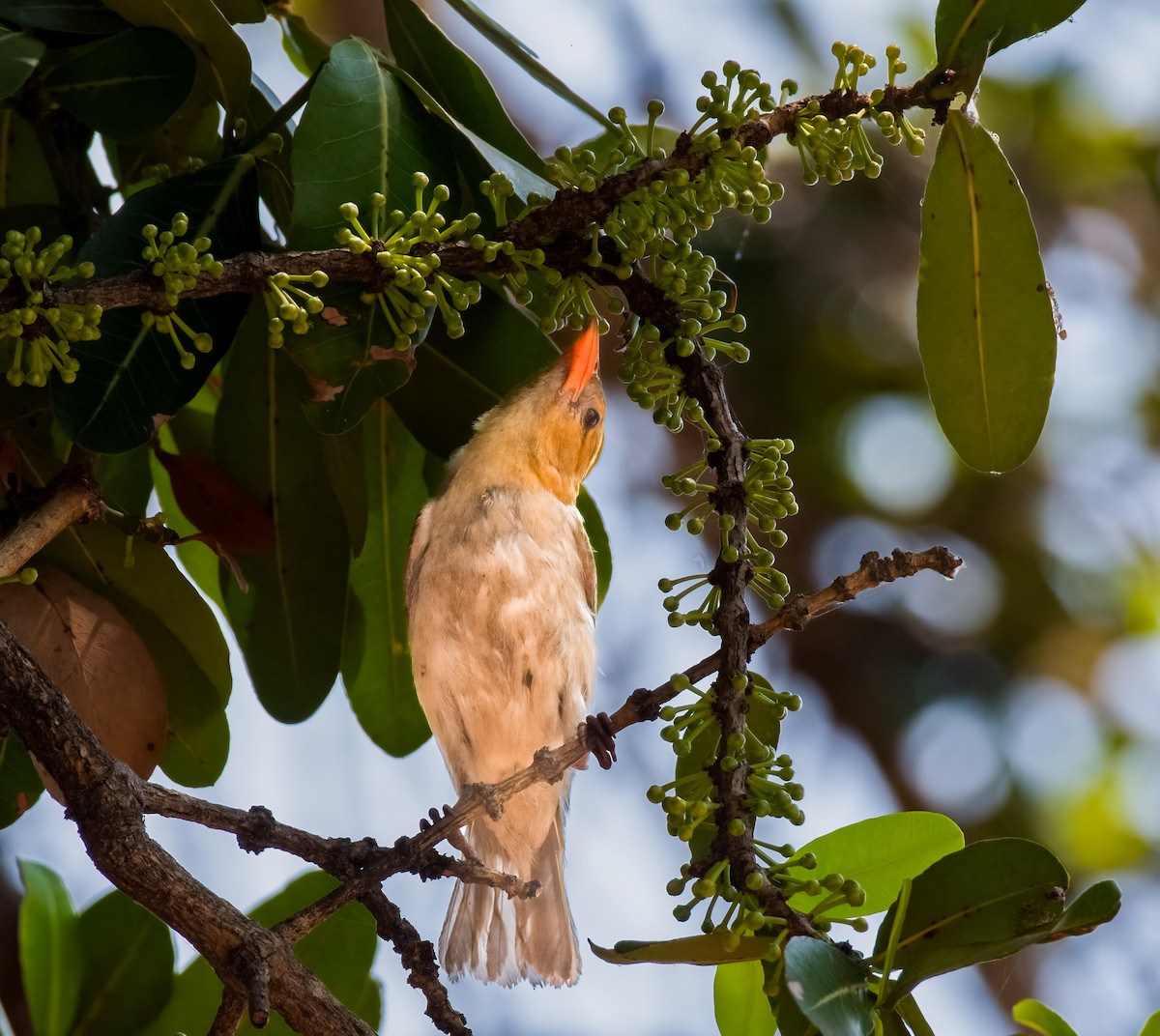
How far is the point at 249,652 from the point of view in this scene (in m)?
1.88

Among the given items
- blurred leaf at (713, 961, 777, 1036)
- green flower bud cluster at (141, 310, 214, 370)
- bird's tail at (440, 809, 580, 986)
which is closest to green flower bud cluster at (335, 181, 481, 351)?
green flower bud cluster at (141, 310, 214, 370)

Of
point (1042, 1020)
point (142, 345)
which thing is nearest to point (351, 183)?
point (142, 345)

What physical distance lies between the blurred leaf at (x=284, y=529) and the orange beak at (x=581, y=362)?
48 cm

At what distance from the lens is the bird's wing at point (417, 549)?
2070 mm

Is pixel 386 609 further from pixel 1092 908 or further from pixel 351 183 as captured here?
pixel 1092 908

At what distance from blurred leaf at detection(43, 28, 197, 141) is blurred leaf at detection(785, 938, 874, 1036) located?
1134mm

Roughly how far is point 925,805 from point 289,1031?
7.27 feet

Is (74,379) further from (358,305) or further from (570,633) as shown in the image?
(570,633)

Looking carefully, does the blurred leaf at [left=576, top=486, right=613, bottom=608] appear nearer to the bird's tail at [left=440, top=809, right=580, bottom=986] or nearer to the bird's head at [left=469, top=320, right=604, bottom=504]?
the bird's head at [left=469, top=320, right=604, bottom=504]

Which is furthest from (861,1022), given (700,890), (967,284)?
(967,284)

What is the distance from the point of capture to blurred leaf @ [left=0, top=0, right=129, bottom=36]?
1.49 meters

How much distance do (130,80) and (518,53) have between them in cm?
49

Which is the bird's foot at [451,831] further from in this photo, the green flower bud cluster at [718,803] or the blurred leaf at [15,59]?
the blurred leaf at [15,59]

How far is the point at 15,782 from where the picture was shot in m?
1.70
